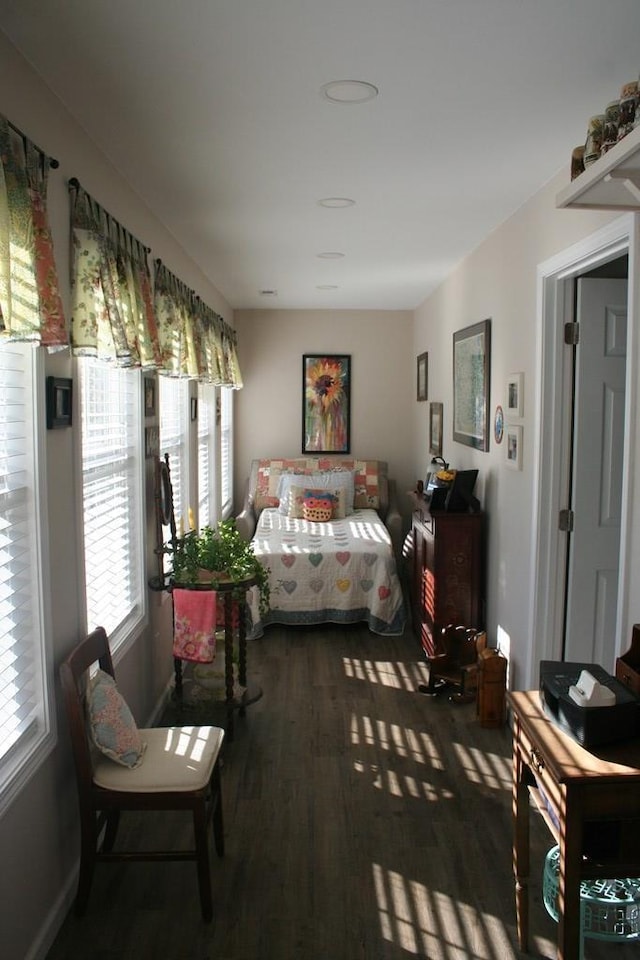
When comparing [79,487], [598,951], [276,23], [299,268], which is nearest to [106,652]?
[79,487]

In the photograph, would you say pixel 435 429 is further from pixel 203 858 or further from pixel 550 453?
pixel 203 858

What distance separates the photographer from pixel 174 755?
253 cm

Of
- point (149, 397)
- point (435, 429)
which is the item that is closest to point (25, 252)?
point (149, 397)

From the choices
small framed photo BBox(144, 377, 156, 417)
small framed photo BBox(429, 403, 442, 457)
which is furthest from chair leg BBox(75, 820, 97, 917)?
small framed photo BBox(429, 403, 442, 457)

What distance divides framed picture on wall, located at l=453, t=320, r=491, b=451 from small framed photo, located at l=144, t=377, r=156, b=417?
185 cm

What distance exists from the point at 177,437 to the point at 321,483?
7.93 feet

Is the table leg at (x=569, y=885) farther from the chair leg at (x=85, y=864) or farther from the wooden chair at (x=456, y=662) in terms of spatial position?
the wooden chair at (x=456, y=662)

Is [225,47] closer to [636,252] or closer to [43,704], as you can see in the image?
[636,252]

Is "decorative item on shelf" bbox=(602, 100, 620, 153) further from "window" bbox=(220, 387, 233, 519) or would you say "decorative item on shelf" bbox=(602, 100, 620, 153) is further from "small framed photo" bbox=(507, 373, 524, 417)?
"window" bbox=(220, 387, 233, 519)

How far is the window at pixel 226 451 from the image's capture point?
6.72 meters

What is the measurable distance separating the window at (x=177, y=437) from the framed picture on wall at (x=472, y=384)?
1779 mm

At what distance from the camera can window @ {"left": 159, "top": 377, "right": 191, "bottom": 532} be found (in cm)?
438

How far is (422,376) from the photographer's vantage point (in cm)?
672

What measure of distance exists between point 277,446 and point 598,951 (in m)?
5.68
